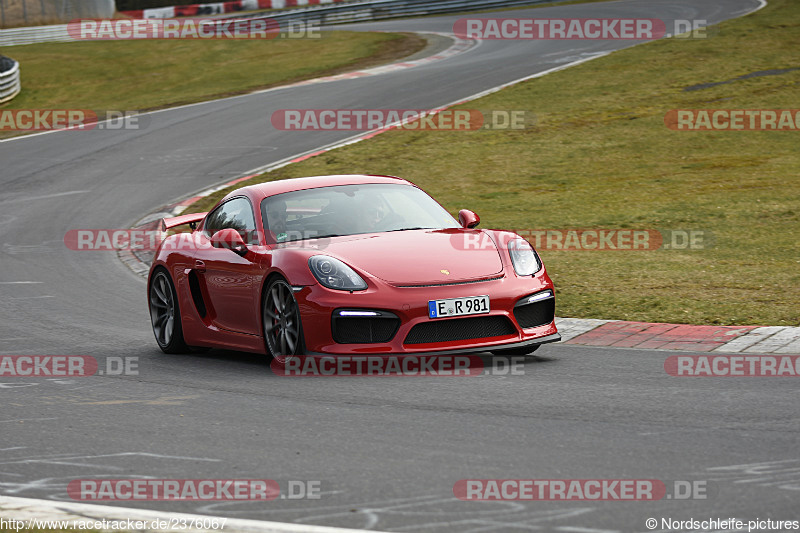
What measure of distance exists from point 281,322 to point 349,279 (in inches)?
25.4

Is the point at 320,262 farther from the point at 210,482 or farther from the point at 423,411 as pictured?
the point at 210,482

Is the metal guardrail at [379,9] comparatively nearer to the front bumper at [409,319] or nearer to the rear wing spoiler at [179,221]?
the rear wing spoiler at [179,221]

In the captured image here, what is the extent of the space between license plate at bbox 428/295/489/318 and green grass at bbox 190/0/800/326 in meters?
2.35

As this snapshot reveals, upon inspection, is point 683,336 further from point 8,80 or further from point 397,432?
point 8,80

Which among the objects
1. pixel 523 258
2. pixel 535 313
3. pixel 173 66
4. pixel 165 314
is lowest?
pixel 173 66

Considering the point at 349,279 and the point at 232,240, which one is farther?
the point at 232,240

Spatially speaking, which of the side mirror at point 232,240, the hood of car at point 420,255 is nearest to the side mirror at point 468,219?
the hood of car at point 420,255

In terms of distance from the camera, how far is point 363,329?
755 centimetres

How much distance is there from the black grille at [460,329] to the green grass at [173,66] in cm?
2403

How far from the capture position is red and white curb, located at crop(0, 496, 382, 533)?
429cm

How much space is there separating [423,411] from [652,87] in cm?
2104

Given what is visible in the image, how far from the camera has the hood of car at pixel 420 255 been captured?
768cm

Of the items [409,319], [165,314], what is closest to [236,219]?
[165,314]

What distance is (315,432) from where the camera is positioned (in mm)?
5996
